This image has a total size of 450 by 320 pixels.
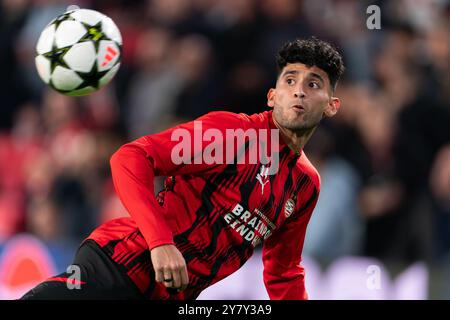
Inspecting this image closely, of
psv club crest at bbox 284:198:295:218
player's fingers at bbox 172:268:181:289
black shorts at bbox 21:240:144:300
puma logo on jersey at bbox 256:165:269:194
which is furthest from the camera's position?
psv club crest at bbox 284:198:295:218

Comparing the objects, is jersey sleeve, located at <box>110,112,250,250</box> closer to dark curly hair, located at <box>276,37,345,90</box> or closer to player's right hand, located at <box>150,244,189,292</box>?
player's right hand, located at <box>150,244,189,292</box>

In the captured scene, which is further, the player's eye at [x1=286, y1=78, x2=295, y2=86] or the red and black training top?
the player's eye at [x1=286, y1=78, x2=295, y2=86]

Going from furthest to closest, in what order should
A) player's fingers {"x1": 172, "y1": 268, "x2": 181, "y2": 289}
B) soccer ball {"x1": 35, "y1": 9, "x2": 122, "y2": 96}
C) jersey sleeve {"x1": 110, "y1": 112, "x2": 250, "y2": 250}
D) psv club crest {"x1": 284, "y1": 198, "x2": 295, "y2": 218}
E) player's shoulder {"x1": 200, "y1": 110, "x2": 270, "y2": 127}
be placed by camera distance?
soccer ball {"x1": 35, "y1": 9, "x2": 122, "y2": 96}, psv club crest {"x1": 284, "y1": 198, "x2": 295, "y2": 218}, player's shoulder {"x1": 200, "y1": 110, "x2": 270, "y2": 127}, jersey sleeve {"x1": 110, "y1": 112, "x2": 250, "y2": 250}, player's fingers {"x1": 172, "y1": 268, "x2": 181, "y2": 289}

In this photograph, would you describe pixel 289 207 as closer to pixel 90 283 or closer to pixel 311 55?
pixel 311 55

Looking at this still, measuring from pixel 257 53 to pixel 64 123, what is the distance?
2.07 meters

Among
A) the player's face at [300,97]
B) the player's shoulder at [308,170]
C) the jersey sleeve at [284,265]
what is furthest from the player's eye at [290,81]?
the jersey sleeve at [284,265]

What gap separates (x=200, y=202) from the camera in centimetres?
404

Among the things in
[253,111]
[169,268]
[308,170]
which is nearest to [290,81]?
[308,170]

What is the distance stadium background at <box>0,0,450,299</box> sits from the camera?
21.9ft

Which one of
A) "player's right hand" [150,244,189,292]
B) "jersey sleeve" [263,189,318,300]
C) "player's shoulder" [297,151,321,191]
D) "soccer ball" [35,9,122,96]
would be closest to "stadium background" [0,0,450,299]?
"jersey sleeve" [263,189,318,300]

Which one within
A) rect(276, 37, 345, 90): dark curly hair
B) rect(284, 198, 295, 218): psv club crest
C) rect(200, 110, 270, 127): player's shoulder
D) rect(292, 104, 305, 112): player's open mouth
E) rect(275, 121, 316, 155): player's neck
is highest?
rect(276, 37, 345, 90): dark curly hair

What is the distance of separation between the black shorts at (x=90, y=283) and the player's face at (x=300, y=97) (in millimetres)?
989

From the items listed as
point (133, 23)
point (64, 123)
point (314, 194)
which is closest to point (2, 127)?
point (64, 123)

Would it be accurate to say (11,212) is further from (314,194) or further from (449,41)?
(314,194)
